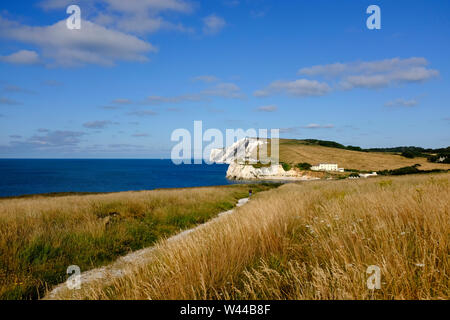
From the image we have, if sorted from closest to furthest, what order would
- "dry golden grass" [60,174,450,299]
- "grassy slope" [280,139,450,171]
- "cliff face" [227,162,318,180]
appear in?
"dry golden grass" [60,174,450,299], "grassy slope" [280,139,450,171], "cliff face" [227,162,318,180]

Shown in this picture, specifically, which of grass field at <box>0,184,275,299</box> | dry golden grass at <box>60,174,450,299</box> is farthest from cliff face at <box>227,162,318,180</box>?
dry golden grass at <box>60,174,450,299</box>

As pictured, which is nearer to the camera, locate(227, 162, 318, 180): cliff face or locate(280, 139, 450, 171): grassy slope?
locate(280, 139, 450, 171): grassy slope

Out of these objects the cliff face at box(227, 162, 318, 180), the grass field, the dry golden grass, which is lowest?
the cliff face at box(227, 162, 318, 180)

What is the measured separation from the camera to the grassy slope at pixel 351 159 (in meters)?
78.0

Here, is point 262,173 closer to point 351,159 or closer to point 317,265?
point 351,159

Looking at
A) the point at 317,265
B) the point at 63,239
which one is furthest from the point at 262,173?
the point at 317,265

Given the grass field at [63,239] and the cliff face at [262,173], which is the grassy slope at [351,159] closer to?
the cliff face at [262,173]

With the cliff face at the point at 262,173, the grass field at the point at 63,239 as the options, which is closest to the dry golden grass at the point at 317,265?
the grass field at the point at 63,239

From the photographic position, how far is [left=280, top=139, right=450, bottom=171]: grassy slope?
78000 mm

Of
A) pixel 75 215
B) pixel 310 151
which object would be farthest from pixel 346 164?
pixel 75 215

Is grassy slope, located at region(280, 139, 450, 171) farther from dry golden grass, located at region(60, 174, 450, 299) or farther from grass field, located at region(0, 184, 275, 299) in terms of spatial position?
dry golden grass, located at region(60, 174, 450, 299)

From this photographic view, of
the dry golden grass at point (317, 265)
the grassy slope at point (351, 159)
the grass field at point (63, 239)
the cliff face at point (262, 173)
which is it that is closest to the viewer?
the dry golden grass at point (317, 265)

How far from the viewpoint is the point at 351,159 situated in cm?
9125
